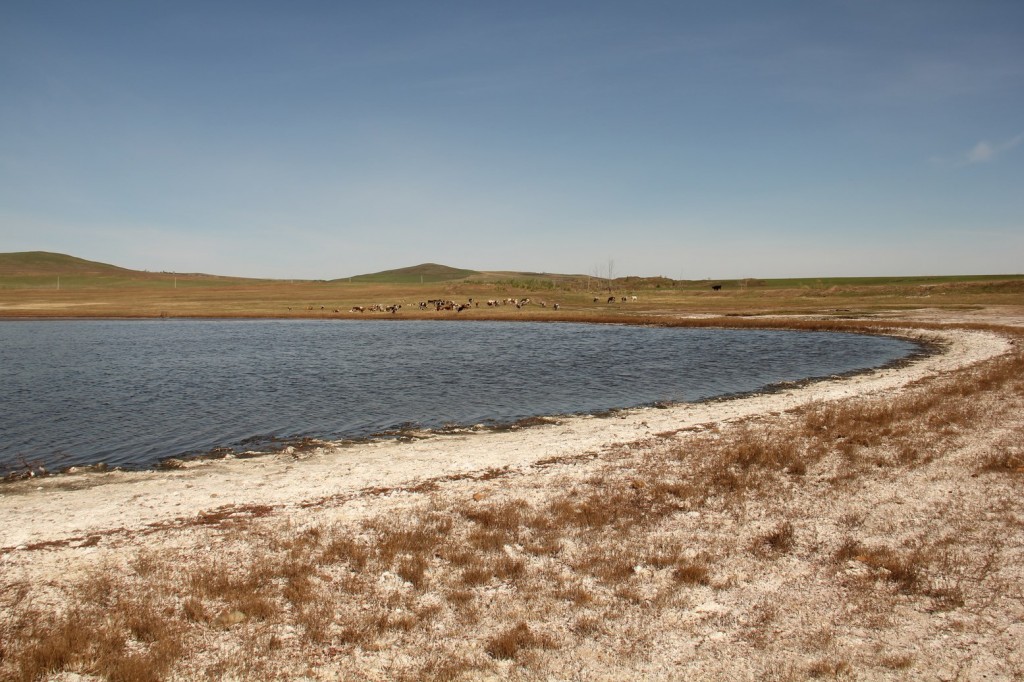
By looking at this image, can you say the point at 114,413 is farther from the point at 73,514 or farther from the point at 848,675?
the point at 848,675

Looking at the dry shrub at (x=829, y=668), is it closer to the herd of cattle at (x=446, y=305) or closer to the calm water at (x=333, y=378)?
the calm water at (x=333, y=378)

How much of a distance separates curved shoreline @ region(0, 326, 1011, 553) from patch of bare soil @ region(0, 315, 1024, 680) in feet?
0.35

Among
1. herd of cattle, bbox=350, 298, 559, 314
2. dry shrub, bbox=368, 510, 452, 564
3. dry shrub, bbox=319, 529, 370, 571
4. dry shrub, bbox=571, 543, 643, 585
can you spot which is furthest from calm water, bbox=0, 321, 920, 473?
herd of cattle, bbox=350, 298, 559, 314

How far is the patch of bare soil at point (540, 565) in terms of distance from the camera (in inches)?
287

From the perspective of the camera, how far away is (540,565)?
385 inches

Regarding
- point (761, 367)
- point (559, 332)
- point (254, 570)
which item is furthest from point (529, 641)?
point (559, 332)

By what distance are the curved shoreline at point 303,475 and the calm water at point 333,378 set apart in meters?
2.42

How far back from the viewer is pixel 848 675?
6848mm

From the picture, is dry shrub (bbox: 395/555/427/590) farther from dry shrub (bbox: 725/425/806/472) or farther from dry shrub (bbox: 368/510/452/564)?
dry shrub (bbox: 725/425/806/472)

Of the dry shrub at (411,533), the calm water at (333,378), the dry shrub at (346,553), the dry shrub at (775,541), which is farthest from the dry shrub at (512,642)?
the calm water at (333,378)

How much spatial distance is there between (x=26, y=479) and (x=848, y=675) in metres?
18.2

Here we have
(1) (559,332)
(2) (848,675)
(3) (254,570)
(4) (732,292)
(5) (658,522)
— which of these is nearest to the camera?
(2) (848,675)

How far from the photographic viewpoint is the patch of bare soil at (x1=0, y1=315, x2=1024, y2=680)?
7281mm

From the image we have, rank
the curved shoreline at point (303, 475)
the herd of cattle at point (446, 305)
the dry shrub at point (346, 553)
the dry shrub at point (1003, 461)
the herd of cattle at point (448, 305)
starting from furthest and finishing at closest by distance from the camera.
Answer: the herd of cattle at point (448, 305) → the herd of cattle at point (446, 305) → the dry shrub at point (1003, 461) → the curved shoreline at point (303, 475) → the dry shrub at point (346, 553)
